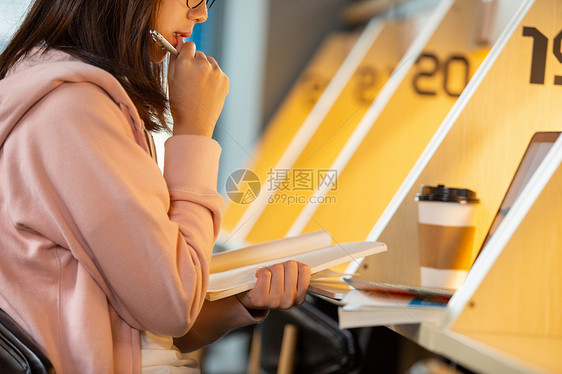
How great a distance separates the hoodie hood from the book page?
249 mm

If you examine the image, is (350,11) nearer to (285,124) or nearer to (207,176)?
(285,124)

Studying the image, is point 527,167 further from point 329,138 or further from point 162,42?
point 162,42

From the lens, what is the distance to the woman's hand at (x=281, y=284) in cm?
77

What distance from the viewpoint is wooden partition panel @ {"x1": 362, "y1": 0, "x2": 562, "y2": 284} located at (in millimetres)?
848

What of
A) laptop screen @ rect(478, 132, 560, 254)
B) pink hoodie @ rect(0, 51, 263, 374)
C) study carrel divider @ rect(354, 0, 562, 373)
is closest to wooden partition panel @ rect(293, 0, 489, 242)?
study carrel divider @ rect(354, 0, 562, 373)

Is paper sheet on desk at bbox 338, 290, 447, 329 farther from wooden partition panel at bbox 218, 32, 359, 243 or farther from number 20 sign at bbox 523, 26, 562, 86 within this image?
number 20 sign at bbox 523, 26, 562, 86

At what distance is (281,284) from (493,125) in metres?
0.39

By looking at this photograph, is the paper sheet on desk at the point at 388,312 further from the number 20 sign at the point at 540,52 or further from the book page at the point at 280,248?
the number 20 sign at the point at 540,52

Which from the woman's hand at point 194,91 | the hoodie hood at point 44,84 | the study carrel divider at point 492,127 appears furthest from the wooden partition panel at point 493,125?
the hoodie hood at point 44,84

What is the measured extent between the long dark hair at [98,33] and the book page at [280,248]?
0.25 m

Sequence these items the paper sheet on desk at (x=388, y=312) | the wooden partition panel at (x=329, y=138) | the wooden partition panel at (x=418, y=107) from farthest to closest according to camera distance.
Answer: the wooden partition panel at (x=418, y=107) < the wooden partition panel at (x=329, y=138) < the paper sheet on desk at (x=388, y=312)

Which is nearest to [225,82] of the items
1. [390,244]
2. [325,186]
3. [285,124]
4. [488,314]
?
[285,124]

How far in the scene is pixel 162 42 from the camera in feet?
2.53

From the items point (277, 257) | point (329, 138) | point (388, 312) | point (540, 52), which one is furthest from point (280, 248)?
point (540, 52)
